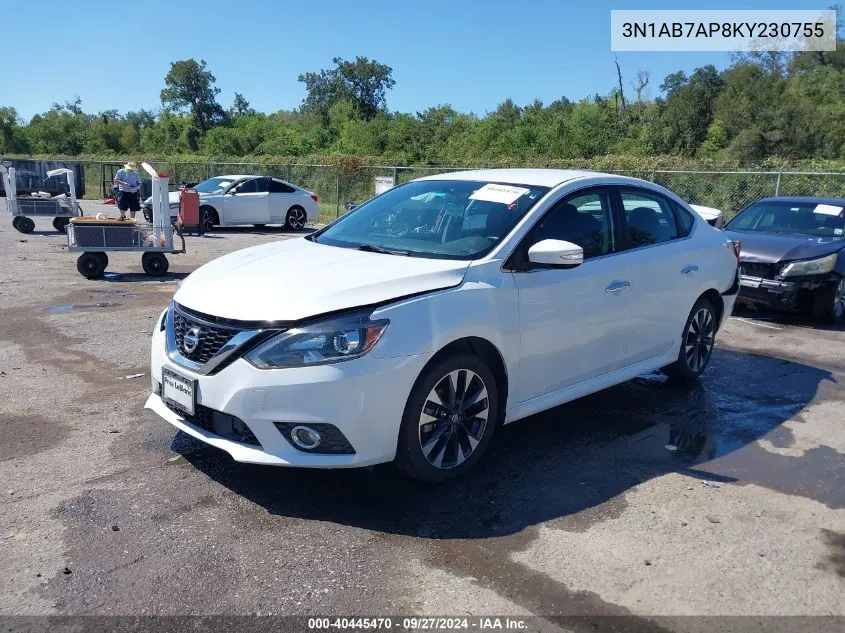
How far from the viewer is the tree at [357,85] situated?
76125mm

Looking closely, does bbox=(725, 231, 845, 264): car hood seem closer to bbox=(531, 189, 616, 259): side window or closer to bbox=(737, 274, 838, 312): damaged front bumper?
bbox=(737, 274, 838, 312): damaged front bumper

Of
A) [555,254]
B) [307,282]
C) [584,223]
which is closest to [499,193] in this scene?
[584,223]

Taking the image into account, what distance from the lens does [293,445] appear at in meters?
3.72

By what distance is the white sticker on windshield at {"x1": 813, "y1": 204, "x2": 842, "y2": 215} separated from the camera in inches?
385

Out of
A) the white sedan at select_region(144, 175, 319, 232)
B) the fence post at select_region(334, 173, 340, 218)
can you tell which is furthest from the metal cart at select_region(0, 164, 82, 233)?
the fence post at select_region(334, 173, 340, 218)

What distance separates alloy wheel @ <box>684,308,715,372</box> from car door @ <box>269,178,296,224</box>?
16.1m

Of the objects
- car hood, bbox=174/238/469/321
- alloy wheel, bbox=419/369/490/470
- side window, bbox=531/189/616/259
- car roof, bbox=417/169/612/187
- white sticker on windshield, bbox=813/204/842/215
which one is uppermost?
car roof, bbox=417/169/612/187

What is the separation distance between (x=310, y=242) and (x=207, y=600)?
2.77m

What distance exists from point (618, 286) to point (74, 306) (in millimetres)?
7088

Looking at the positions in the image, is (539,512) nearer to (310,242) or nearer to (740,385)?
(310,242)

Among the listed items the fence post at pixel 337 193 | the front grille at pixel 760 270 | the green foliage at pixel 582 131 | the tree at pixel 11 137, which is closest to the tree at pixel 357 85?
the green foliage at pixel 582 131

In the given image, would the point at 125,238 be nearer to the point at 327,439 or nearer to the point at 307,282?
the point at 307,282

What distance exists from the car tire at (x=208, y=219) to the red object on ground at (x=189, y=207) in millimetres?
1630

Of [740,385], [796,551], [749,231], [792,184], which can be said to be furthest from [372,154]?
[796,551]
